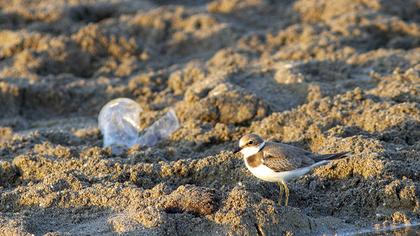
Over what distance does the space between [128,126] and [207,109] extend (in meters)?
1.03

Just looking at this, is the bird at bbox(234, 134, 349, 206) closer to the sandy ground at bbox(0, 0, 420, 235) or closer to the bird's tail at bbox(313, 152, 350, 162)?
the bird's tail at bbox(313, 152, 350, 162)

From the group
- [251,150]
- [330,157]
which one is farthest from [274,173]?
[330,157]

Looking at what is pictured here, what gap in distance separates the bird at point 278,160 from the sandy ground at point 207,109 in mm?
255

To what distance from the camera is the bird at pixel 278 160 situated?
7191 mm

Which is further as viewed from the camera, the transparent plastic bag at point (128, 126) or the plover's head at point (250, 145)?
the transparent plastic bag at point (128, 126)

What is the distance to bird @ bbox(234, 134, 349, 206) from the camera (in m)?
7.19

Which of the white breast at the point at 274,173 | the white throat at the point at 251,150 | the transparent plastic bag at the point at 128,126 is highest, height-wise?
the white throat at the point at 251,150

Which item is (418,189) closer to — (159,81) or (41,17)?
(159,81)

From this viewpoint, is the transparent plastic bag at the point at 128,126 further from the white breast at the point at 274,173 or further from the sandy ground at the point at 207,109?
the white breast at the point at 274,173

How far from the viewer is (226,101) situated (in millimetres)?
9695

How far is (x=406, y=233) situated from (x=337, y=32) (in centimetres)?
630

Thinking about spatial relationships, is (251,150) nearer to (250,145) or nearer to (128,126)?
(250,145)

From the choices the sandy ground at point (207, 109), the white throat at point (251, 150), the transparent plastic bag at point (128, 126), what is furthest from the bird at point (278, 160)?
the transparent plastic bag at point (128, 126)

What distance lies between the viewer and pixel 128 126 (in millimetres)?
10016
